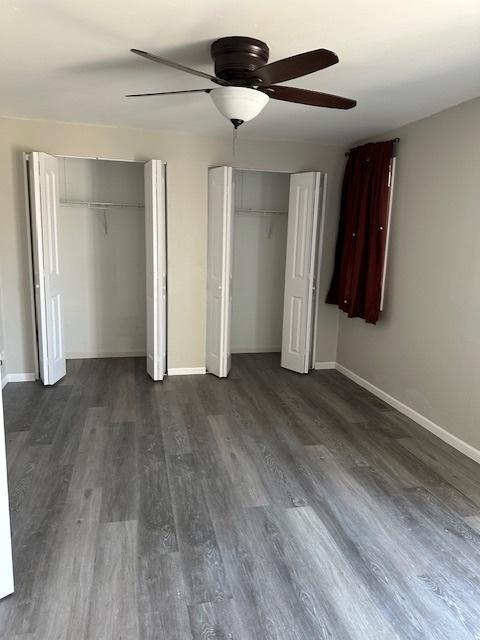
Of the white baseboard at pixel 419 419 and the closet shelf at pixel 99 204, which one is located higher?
the closet shelf at pixel 99 204

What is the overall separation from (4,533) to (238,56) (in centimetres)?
231

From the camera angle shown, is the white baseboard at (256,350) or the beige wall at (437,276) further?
the white baseboard at (256,350)

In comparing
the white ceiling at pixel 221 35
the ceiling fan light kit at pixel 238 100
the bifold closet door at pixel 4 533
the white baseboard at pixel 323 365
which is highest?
the white ceiling at pixel 221 35

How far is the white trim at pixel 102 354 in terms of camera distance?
5164 mm

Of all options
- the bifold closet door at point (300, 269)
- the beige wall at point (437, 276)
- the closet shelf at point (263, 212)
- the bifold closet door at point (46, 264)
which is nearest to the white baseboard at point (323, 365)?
the bifold closet door at point (300, 269)

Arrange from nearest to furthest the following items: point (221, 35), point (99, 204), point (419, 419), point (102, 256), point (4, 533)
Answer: point (4, 533) → point (221, 35) → point (419, 419) → point (99, 204) → point (102, 256)

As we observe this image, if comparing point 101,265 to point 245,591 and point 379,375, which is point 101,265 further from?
point 245,591

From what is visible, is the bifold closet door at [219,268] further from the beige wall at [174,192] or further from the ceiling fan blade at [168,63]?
the ceiling fan blade at [168,63]

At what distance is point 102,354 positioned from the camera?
5230 mm

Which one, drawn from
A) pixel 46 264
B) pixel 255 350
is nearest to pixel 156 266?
pixel 46 264

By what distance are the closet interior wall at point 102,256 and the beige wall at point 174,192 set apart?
2.35 feet

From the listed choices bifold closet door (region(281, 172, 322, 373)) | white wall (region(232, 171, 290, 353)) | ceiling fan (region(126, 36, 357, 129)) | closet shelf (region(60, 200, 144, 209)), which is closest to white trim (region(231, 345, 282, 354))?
white wall (region(232, 171, 290, 353))

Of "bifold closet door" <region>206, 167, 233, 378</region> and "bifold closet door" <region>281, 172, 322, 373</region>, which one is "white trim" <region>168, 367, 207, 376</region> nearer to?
"bifold closet door" <region>206, 167, 233, 378</region>

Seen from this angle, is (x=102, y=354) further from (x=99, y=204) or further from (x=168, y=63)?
(x=168, y=63)
